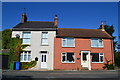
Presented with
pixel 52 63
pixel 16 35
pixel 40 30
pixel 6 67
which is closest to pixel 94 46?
pixel 52 63

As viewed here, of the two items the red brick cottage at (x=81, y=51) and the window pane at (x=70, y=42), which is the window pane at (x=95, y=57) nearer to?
Result: the red brick cottage at (x=81, y=51)

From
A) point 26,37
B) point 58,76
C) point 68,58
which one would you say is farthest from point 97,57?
point 58,76

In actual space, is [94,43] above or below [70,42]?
below

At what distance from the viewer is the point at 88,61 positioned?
874 inches

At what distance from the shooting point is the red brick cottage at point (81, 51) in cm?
2162

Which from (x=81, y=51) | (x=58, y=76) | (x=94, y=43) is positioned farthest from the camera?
(x=94, y=43)

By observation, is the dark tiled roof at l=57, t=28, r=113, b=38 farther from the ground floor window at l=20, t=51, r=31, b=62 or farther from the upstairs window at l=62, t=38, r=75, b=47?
the ground floor window at l=20, t=51, r=31, b=62

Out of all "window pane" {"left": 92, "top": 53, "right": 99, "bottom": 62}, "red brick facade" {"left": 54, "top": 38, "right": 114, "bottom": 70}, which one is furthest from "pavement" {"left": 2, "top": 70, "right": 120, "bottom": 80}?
"window pane" {"left": 92, "top": 53, "right": 99, "bottom": 62}

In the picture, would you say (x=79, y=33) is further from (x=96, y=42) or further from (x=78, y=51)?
(x=78, y=51)

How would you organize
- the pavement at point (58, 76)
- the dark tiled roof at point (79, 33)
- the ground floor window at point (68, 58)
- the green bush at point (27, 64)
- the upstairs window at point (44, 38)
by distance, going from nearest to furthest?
the pavement at point (58, 76), the green bush at point (27, 64), the ground floor window at point (68, 58), the upstairs window at point (44, 38), the dark tiled roof at point (79, 33)

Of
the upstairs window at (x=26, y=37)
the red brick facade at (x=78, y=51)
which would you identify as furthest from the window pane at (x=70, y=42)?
the upstairs window at (x=26, y=37)

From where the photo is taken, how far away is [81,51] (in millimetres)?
22094

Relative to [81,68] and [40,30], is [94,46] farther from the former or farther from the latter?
[40,30]

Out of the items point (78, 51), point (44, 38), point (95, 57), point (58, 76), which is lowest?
point (58, 76)
